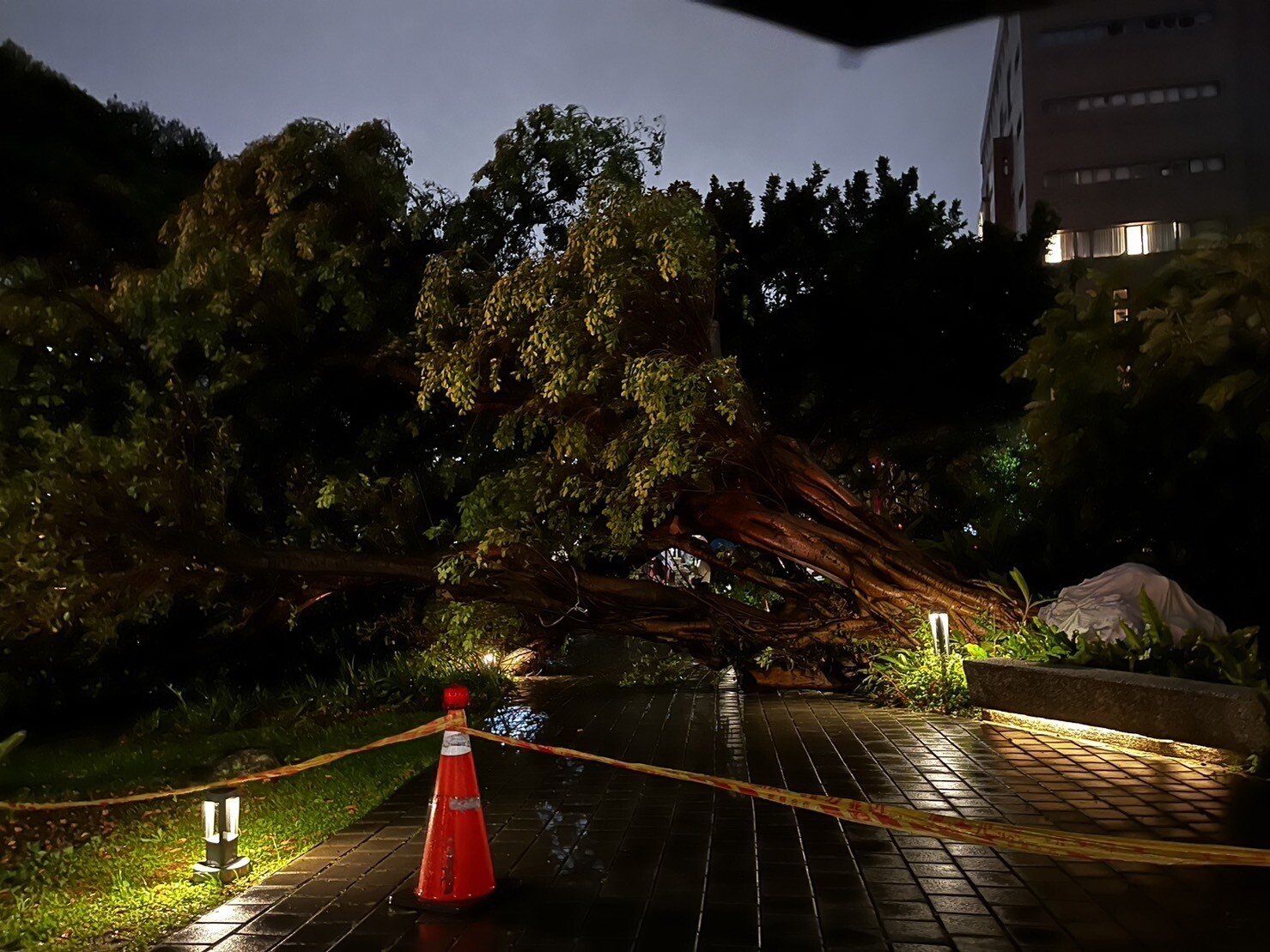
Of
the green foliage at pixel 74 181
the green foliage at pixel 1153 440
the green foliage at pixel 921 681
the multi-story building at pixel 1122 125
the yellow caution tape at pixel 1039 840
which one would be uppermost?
the multi-story building at pixel 1122 125

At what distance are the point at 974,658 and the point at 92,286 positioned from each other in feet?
35.4

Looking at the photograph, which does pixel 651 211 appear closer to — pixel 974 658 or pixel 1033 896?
pixel 974 658

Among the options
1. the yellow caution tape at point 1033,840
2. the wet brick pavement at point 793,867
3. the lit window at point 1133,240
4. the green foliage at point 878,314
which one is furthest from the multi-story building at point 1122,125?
the yellow caution tape at point 1033,840

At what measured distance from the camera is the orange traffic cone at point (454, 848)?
475 centimetres

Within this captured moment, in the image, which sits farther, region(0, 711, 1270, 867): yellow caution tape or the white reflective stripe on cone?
the white reflective stripe on cone

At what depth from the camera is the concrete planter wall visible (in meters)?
7.15

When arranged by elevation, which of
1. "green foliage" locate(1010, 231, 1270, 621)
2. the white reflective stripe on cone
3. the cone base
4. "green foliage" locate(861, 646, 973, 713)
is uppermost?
"green foliage" locate(1010, 231, 1270, 621)

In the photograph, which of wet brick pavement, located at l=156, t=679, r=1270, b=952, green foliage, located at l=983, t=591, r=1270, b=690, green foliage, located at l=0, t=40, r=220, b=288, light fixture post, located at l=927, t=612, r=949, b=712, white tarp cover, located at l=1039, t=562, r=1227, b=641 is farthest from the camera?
green foliage, located at l=0, t=40, r=220, b=288

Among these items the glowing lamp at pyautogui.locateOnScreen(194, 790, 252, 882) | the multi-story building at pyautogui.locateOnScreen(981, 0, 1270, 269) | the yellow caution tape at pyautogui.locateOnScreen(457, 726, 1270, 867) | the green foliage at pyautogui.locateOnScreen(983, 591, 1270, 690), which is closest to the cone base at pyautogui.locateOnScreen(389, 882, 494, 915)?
the glowing lamp at pyautogui.locateOnScreen(194, 790, 252, 882)

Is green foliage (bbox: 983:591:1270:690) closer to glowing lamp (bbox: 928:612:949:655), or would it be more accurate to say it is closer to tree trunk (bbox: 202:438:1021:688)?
glowing lamp (bbox: 928:612:949:655)

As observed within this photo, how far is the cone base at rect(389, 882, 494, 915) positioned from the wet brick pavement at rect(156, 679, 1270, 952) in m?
0.06

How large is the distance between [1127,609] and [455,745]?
682 cm

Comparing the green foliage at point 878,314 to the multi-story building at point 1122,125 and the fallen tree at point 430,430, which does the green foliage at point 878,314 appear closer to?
the fallen tree at point 430,430

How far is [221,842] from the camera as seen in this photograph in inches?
206
